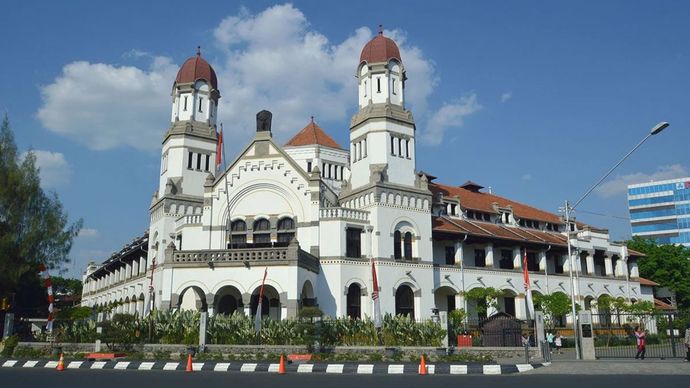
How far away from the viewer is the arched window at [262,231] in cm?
3791

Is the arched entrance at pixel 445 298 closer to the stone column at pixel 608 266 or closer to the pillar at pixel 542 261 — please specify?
the pillar at pixel 542 261

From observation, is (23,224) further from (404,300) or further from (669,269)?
(669,269)

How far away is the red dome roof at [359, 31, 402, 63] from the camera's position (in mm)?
41031

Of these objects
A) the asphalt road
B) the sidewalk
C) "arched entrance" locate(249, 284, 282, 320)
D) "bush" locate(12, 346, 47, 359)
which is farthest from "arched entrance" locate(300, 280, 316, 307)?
the sidewalk

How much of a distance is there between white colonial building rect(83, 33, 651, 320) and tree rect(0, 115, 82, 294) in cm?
607

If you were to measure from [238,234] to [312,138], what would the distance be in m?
18.6

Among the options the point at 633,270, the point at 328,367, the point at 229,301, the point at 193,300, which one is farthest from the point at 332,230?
the point at 633,270

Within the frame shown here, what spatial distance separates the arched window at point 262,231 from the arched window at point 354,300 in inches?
235

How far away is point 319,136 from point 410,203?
18.7 metres

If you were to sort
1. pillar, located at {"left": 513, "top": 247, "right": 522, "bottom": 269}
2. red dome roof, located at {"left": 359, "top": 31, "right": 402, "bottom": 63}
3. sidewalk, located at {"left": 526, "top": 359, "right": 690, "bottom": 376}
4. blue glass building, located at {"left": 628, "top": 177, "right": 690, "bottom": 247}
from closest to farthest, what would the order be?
sidewalk, located at {"left": 526, "top": 359, "right": 690, "bottom": 376}
red dome roof, located at {"left": 359, "top": 31, "right": 402, "bottom": 63}
pillar, located at {"left": 513, "top": 247, "right": 522, "bottom": 269}
blue glass building, located at {"left": 628, "top": 177, "right": 690, "bottom": 247}

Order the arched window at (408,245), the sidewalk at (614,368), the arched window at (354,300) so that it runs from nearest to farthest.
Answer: the sidewalk at (614,368)
the arched window at (354,300)
the arched window at (408,245)

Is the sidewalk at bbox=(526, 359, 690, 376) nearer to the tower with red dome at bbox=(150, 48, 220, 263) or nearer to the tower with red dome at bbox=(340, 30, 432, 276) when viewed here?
the tower with red dome at bbox=(340, 30, 432, 276)

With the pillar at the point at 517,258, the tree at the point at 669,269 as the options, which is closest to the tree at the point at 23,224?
the pillar at the point at 517,258

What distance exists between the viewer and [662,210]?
119 m
